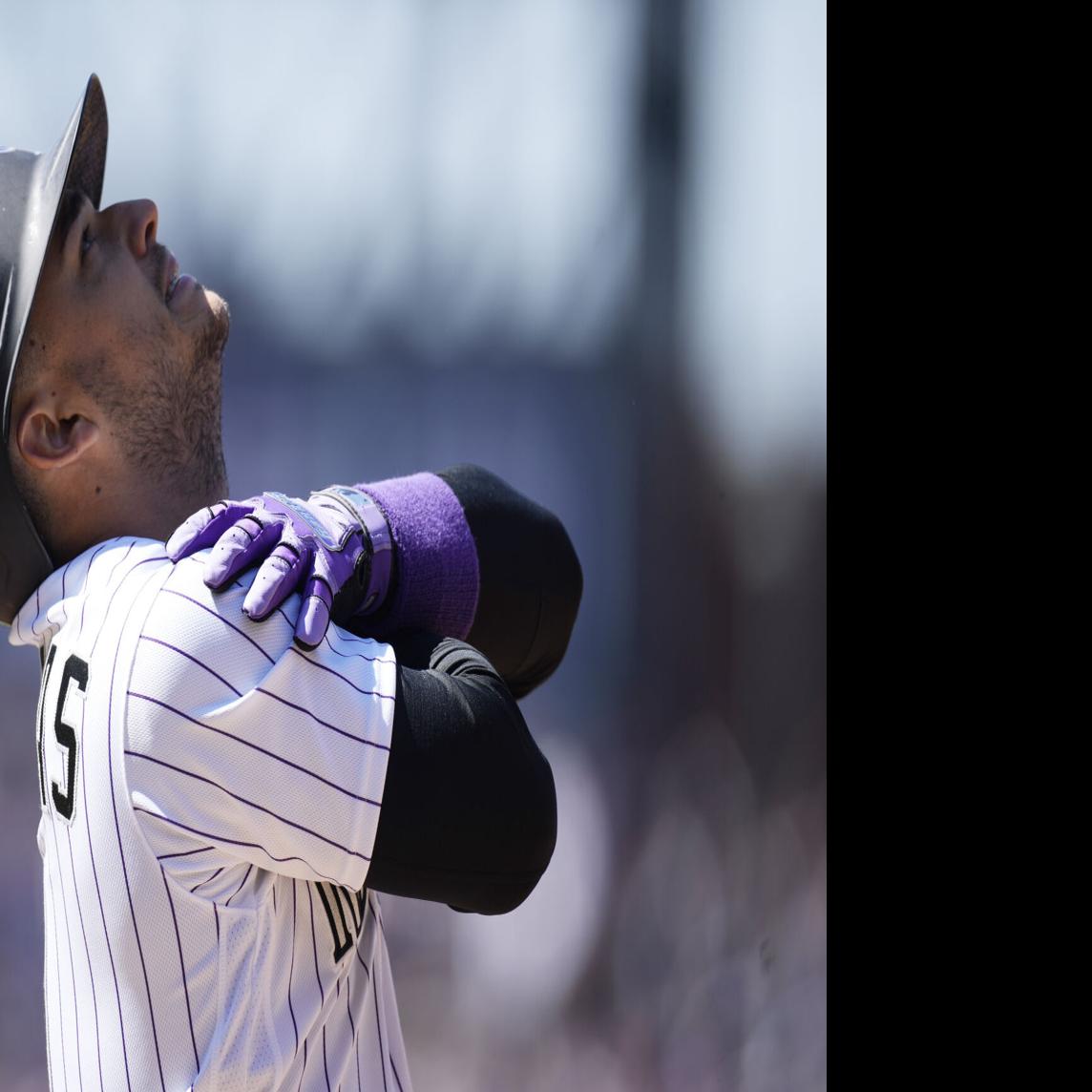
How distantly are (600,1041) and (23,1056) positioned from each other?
0.94 m

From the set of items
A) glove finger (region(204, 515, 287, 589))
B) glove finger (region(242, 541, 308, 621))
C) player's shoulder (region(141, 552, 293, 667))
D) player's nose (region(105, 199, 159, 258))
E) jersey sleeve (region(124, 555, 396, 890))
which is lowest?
jersey sleeve (region(124, 555, 396, 890))

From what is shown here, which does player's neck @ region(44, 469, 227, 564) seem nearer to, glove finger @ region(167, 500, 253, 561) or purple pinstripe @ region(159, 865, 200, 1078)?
glove finger @ region(167, 500, 253, 561)

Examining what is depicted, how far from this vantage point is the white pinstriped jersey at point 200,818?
0.80 m

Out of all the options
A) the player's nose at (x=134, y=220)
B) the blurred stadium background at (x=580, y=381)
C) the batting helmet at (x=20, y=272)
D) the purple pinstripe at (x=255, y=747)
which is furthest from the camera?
the blurred stadium background at (x=580, y=381)

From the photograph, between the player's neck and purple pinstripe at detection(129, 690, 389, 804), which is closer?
purple pinstripe at detection(129, 690, 389, 804)

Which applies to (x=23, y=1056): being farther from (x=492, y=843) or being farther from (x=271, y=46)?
(x=271, y=46)

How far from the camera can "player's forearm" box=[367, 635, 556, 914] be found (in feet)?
2.65

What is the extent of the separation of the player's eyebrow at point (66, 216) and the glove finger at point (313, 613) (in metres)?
0.42

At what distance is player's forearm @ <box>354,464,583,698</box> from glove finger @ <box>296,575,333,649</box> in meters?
0.15

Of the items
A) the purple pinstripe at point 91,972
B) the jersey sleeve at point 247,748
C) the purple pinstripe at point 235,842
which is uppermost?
the jersey sleeve at point 247,748

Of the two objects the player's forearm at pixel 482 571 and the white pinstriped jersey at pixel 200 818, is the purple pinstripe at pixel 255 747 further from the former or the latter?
the player's forearm at pixel 482 571

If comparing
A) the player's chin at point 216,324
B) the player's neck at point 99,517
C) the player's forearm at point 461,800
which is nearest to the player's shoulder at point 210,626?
the player's forearm at point 461,800

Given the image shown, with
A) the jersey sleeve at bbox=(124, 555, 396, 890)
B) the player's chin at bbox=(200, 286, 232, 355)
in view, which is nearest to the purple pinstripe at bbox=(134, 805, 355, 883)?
the jersey sleeve at bbox=(124, 555, 396, 890)
